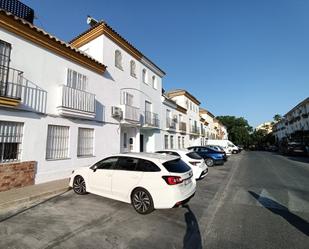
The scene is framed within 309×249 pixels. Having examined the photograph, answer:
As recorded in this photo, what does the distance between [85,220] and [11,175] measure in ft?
13.7

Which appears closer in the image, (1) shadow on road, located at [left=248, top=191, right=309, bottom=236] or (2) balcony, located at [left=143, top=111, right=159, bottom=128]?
(1) shadow on road, located at [left=248, top=191, right=309, bottom=236]

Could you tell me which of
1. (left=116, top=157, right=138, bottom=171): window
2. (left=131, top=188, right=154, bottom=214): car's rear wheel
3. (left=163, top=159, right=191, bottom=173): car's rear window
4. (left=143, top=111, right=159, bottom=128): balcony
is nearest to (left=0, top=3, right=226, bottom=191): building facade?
(left=143, top=111, right=159, bottom=128): balcony

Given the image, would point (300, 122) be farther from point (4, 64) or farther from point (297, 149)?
→ point (4, 64)

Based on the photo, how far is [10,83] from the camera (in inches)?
284

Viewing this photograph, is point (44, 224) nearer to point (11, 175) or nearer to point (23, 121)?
point (11, 175)

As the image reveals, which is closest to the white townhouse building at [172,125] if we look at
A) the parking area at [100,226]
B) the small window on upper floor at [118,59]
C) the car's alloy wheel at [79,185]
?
the small window on upper floor at [118,59]

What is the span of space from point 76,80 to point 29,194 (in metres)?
6.06

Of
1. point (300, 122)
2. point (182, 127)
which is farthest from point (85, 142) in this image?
point (300, 122)

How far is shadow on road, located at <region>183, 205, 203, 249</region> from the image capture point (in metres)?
3.74

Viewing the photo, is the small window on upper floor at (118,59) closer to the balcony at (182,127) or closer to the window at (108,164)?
the window at (108,164)

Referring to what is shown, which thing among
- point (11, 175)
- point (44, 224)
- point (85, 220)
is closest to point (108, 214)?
point (85, 220)

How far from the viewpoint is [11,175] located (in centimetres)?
716

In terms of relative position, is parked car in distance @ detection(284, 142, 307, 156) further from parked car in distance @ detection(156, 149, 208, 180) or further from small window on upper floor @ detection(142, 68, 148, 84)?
parked car in distance @ detection(156, 149, 208, 180)

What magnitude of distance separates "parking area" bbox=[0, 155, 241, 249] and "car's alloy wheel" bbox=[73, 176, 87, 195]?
0.56m
